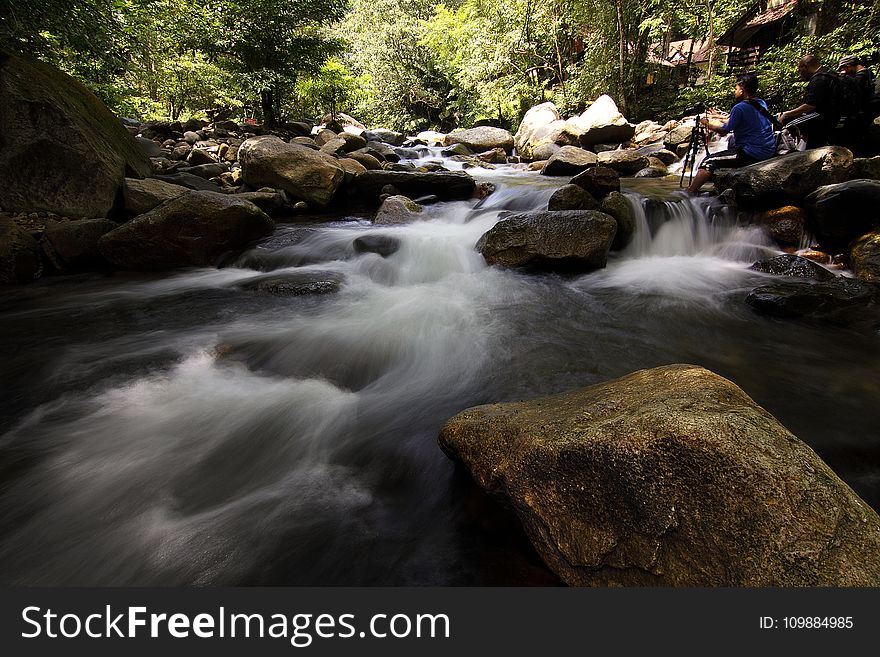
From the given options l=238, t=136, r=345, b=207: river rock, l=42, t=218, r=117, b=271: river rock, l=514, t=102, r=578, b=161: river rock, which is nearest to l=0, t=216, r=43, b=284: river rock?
l=42, t=218, r=117, b=271: river rock

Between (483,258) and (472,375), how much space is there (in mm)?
2814

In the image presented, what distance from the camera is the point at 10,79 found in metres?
5.48

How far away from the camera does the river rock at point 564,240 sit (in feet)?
17.2

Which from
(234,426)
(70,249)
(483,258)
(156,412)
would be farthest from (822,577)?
(70,249)

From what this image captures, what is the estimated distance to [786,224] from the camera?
18.7 ft

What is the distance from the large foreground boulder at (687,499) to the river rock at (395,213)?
6.62 meters

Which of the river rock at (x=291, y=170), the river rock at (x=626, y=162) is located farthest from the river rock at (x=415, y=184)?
the river rock at (x=626, y=162)

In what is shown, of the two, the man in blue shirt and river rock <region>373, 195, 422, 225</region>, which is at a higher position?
the man in blue shirt

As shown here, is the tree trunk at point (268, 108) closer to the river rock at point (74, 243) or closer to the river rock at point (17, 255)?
the river rock at point (74, 243)

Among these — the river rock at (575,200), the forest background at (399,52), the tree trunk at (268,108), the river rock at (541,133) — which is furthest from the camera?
the river rock at (541,133)

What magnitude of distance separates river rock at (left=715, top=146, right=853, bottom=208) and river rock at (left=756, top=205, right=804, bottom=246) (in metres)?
0.19

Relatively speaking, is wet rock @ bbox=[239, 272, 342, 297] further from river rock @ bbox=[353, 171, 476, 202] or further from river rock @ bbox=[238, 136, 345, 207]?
river rock @ bbox=[353, 171, 476, 202]

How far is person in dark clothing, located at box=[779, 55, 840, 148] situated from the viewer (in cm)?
663

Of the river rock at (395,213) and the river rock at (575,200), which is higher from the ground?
the river rock at (395,213)
